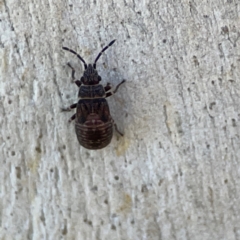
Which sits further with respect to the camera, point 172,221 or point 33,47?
point 33,47

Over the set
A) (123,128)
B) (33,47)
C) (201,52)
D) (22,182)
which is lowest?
(22,182)

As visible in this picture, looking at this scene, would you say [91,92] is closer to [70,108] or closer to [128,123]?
[70,108]

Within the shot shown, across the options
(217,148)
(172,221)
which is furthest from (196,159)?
(172,221)

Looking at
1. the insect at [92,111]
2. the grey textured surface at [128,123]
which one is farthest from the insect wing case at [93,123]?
the grey textured surface at [128,123]

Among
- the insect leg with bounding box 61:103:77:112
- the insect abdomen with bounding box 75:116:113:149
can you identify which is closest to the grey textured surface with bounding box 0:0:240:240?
the insect leg with bounding box 61:103:77:112

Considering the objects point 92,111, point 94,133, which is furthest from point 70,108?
point 94,133

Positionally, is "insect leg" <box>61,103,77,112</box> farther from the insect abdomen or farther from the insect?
the insect abdomen

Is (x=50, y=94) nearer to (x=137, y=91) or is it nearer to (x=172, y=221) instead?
(x=137, y=91)
